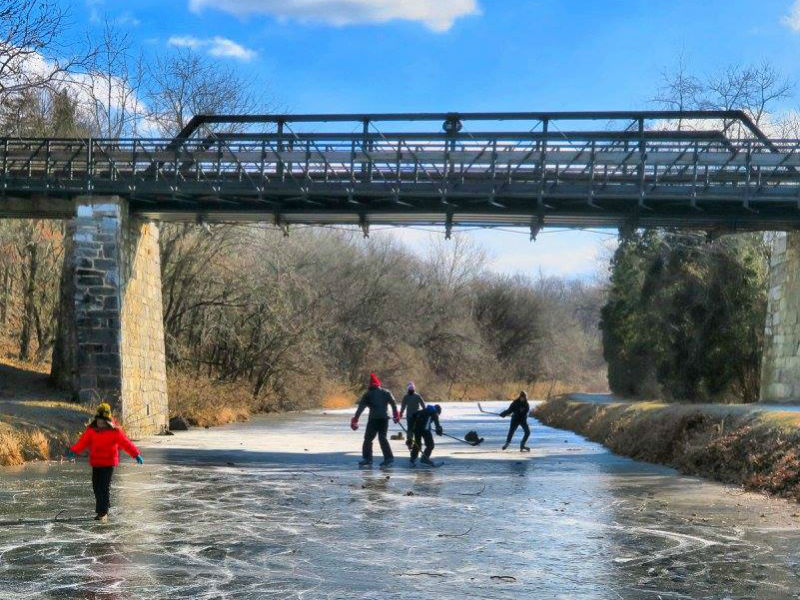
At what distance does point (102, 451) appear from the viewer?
14367mm

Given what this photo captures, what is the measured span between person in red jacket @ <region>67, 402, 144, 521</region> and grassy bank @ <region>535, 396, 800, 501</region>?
10925 millimetres

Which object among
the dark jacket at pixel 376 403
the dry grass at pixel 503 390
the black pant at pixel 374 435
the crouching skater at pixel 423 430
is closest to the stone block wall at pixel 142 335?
the black pant at pixel 374 435

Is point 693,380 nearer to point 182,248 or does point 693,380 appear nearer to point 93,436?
point 182,248

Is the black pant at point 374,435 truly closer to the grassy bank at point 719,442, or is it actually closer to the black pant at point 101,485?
the grassy bank at point 719,442

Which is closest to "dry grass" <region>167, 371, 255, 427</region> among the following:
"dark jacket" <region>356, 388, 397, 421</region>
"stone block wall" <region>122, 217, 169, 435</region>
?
"stone block wall" <region>122, 217, 169, 435</region>

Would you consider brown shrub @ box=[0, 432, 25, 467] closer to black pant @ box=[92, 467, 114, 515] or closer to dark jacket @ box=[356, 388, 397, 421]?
dark jacket @ box=[356, 388, 397, 421]

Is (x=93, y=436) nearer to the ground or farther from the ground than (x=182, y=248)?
nearer to the ground

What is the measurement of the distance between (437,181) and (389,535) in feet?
55.9

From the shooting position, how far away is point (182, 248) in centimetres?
4466

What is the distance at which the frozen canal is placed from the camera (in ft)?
33.1

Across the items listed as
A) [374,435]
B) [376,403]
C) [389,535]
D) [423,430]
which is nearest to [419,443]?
[423,430]

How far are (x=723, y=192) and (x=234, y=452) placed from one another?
1426 centimetres

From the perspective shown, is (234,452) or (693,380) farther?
(693,380)

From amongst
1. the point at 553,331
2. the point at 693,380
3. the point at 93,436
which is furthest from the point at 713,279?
the point at 553,331
